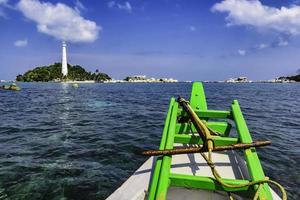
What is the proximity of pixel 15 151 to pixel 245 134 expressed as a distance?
8.74m

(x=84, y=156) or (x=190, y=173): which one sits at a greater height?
(x=190, y=173)

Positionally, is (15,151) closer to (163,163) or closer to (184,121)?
(184,121)

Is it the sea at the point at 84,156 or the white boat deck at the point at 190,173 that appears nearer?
the white boat deck at the point at 190,173

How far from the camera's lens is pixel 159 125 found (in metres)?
15.9

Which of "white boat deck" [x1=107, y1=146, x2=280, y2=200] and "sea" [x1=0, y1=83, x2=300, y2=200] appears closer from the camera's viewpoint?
"white boat deck" [x1=107, y1=146, x2=280, y2=200]

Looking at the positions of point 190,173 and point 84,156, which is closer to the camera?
point 190,173

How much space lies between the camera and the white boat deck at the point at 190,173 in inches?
158

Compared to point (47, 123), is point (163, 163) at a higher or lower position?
higher

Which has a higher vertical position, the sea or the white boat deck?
the white boat deck

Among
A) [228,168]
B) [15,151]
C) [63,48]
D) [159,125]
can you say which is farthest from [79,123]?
[63,48]

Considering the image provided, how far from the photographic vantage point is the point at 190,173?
14.5ft

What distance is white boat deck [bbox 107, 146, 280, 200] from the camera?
4.01m

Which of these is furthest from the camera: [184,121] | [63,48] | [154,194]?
[63,48]

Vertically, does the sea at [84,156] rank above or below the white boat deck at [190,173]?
below
